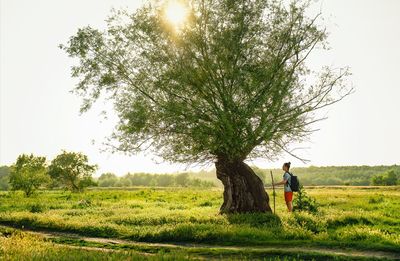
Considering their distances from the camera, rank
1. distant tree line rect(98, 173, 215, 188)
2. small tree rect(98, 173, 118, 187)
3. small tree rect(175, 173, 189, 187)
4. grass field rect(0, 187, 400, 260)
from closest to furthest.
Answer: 1. grass field rect(0, 187, 400, 260)
2. small tree rect(175, 173, 189, 187)
3. distant tree line rect(98, 173, 215, 188)
4. small tree rect(98, 173, 118, 187)

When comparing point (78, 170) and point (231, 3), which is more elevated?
point (231, 3)

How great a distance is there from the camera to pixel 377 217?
24.8 metres

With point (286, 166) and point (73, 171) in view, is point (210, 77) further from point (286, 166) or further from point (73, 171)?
point (73, 171)

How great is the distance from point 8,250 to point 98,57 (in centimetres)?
1408

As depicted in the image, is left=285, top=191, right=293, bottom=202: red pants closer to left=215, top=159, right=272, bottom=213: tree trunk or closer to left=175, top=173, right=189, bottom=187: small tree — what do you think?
left=215, top=159, right=272, bottom=213: tree trunk

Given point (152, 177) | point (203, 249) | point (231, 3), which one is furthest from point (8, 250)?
point (152, 177)

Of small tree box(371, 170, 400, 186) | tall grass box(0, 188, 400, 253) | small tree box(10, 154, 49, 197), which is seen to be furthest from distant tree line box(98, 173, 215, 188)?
tall grass box(0, 188, 400, 253)

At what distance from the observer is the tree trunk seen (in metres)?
27.1


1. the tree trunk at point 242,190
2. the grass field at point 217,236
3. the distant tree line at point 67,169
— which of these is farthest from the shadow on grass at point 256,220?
the distant tree line at point 67,169

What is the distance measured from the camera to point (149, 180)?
183 m

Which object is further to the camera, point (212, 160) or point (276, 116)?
point (212, 160)

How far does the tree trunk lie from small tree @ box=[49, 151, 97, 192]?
4734 centimetres

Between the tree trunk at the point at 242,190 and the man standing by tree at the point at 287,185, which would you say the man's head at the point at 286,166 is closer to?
the man standing by tree at the point at 287,185

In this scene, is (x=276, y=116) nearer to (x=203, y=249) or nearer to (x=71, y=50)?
(x=203, y=249)
